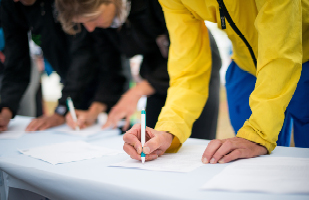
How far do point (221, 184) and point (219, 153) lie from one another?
17 centimetres

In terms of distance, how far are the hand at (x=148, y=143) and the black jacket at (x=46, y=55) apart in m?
0.76

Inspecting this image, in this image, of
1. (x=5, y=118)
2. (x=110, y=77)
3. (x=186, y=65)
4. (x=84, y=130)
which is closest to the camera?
(x=186, y=65)

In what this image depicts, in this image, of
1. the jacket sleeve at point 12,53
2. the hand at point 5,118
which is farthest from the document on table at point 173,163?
the jacket sleeve at point 12,53

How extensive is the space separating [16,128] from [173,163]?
0.97 meters

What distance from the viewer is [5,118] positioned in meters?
1.39

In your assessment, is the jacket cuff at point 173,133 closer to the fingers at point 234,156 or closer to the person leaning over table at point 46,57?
the fingers at point 234,156

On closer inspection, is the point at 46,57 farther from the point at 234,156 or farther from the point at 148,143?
the point at 234,156

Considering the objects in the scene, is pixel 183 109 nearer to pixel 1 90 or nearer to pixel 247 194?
pixel 247 194

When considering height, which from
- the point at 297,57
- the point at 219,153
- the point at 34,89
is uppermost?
the point at 297,57

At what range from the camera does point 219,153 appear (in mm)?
661

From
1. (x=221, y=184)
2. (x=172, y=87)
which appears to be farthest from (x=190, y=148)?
(x=221, y=184)

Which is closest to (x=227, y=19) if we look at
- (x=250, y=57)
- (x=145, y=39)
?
(x=250, y=57)

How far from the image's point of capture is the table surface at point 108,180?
1.60 feet

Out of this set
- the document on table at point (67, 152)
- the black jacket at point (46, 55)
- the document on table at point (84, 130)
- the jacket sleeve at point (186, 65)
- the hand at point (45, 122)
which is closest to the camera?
the document on table at point (67, 152)
